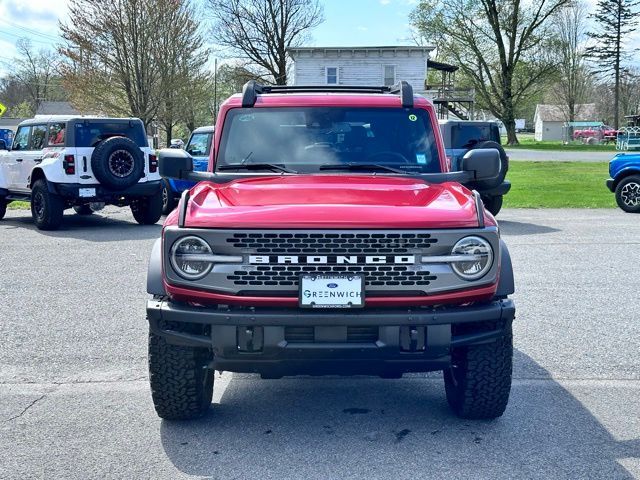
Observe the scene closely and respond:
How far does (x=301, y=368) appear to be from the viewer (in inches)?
160

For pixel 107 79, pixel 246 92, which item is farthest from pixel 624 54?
pixel 246 92

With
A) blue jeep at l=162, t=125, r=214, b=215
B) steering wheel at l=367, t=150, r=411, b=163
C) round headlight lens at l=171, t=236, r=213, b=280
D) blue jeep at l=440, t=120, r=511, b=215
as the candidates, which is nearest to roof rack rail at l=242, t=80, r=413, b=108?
steering wheel at l=367, t=150, r=411, b=163

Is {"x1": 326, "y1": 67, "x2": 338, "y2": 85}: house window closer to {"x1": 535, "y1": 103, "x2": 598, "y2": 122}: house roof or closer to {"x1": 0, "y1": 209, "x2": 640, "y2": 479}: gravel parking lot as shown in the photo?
{"x1": 0, "y1": 209, "x2": 640, "y2": 479}: gravel parking lot

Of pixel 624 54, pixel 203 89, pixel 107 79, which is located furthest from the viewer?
pixel 624 54

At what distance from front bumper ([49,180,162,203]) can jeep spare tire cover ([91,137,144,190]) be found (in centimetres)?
28

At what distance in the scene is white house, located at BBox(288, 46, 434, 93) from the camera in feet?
173

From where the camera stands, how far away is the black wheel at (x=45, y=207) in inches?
562

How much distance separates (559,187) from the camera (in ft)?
75.9

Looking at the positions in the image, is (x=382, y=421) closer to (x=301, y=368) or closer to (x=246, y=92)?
(x=301, y=368)

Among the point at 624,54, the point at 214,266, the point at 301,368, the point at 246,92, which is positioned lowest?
the point at 301,368

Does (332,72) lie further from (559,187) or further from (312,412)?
(312,412)

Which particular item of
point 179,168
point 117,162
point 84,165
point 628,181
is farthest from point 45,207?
point 628,181

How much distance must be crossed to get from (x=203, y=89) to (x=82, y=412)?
42.3 meters

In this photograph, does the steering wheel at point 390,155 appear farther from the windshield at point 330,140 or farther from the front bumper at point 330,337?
the front bumper at point 330,337
